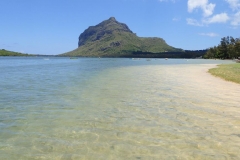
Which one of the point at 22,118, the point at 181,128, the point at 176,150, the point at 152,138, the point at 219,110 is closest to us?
the point at 176,150

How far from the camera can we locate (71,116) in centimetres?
1047

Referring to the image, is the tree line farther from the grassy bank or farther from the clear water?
the clear water

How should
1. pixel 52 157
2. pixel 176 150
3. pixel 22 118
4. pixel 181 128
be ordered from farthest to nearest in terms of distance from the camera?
pixel 22 118, pixel 181 128, pixel 176 150, pixel 52 157

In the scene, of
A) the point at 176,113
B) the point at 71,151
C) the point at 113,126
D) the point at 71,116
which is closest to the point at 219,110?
the point at 176,113

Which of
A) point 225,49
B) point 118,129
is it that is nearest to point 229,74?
point 118,129

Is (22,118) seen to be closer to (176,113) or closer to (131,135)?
(131,135)

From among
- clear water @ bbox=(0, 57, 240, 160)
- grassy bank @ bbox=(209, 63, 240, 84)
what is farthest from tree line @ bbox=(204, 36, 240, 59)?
clear water @ bbox=(0, 57, 240, 160)

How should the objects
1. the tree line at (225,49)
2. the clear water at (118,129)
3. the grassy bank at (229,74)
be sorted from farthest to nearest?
the tree line at (225,49) < the grassy bank at (229,74) < the clear water at (118,129)

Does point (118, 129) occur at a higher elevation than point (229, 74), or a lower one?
lower

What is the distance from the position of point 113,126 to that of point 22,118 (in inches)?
164

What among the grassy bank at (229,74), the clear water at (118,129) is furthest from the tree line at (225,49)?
the clear water at (118,129)

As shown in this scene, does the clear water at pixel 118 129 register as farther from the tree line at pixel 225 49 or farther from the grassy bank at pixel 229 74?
the tree line at pixel 225 49

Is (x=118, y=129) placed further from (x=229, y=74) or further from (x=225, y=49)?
(x=225, y=49)

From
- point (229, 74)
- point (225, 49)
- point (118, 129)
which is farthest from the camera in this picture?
point (225, 49)
